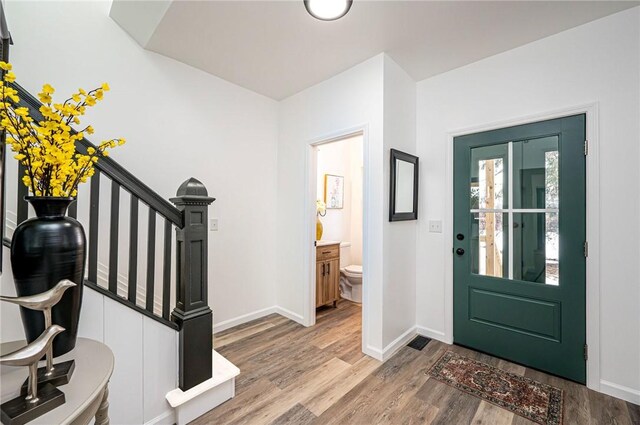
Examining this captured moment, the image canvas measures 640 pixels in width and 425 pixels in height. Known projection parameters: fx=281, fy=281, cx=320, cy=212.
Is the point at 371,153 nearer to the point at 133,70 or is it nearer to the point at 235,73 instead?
the point at 235,73

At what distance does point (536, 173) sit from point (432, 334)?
172 cm

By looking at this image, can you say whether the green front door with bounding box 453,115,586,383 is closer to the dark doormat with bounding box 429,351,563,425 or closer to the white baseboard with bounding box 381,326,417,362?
the dark doormat with bounding box 429,351,563,425

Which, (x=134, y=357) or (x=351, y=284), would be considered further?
(x=351, y=284)

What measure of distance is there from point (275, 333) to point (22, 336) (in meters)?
1.96

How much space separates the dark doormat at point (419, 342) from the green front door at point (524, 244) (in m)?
0.30

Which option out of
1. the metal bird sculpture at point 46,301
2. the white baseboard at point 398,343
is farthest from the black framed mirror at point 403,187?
the metal bird sculpture at point 46,301

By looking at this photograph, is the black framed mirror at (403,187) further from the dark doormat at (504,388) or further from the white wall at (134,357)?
the white wall at (134,357)

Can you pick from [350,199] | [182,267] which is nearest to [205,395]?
[182,267]

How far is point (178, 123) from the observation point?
2592mm

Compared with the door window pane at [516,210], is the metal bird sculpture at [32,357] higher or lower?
lower

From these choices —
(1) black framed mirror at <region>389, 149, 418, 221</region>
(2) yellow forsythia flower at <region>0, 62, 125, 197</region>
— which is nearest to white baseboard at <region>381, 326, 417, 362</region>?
(1) black framed mirror at <region>389, 149, 418, 221</region>

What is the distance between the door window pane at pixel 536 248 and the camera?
216 centimetres

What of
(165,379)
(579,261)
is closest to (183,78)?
(165,379)

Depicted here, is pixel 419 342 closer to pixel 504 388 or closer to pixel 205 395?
pixel 504 388
